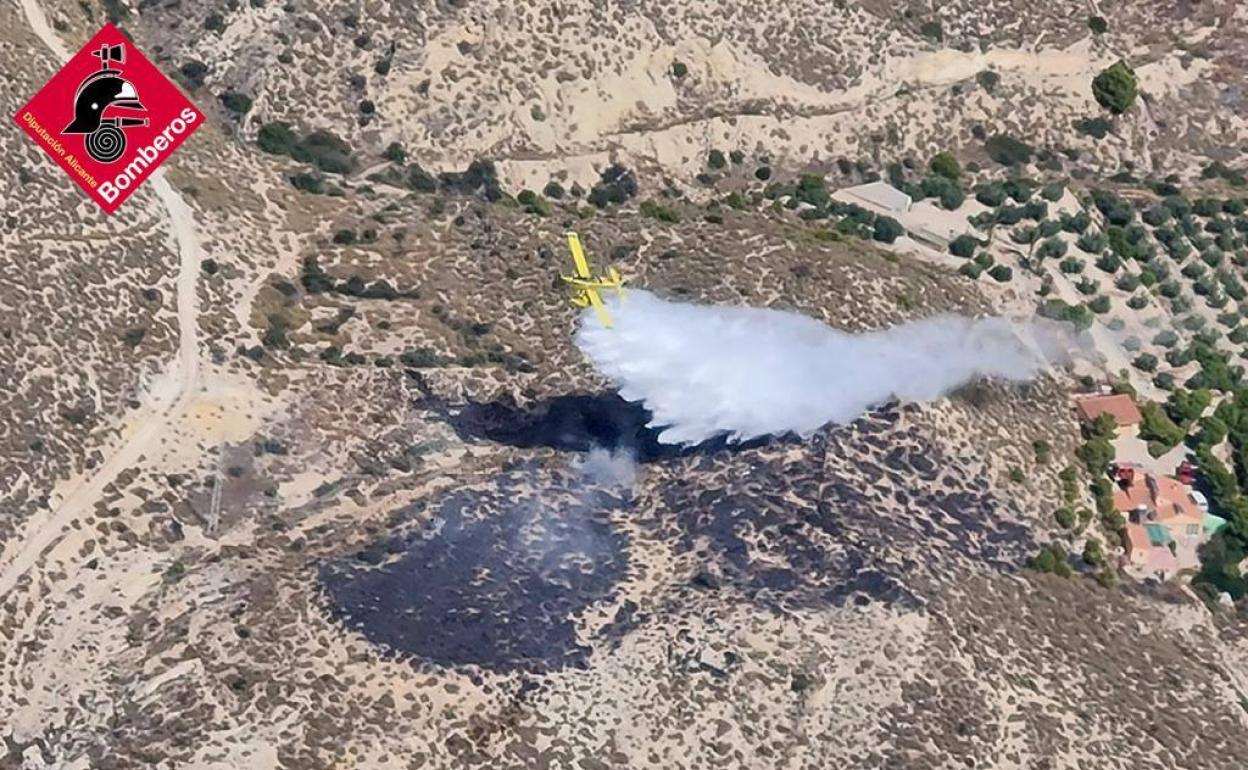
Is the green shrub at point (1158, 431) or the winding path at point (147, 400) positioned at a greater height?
the winding path at point (147, 400)

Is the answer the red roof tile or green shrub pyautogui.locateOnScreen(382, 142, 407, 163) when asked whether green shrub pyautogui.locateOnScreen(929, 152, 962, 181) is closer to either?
the red roof tile

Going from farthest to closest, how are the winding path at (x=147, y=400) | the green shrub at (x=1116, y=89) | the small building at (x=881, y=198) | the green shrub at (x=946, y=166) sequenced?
the green shrub at (x=1116, y=89), the green shrub at (x=946, y=166), the small building at (x=881, y=198), the winding path at (x=147, y=400)

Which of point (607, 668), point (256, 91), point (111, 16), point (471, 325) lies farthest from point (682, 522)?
point (111, 16)

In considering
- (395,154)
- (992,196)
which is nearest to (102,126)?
(395,154)

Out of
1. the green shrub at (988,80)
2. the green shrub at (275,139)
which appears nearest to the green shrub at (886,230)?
the green shrub at (988,80)

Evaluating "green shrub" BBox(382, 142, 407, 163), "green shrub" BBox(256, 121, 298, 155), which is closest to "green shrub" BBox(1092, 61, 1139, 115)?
"green shrub" BBox(382, 142, 407, 163)

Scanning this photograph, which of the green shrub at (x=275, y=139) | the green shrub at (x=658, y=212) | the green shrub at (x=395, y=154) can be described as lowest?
the green shrub at (x=658, y=212)

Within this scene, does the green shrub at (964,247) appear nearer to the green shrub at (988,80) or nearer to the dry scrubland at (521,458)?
the dry scrubland at (521,458)
